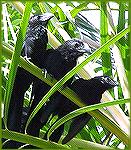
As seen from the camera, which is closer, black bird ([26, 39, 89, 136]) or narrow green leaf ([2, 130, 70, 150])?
narrow green leaf ([2, 130, 70, 150])

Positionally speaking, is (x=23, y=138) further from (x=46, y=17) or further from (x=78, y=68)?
(x=46, y=17)

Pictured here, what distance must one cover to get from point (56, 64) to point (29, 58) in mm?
65

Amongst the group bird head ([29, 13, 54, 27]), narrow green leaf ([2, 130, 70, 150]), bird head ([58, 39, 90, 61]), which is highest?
bird head ([29, 13, 54, 27])

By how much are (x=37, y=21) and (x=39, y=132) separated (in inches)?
10.6

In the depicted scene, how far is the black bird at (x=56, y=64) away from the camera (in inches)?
31.7

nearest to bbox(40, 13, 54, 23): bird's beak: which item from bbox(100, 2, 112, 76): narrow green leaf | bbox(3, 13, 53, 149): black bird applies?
bbox(3, 13, 53, 149): black bird

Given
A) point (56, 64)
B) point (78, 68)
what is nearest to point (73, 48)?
point (56, 64)

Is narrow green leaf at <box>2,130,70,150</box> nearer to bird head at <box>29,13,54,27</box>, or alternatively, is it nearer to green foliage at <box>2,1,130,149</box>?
green foliage at <box>2,1,130,149</box>

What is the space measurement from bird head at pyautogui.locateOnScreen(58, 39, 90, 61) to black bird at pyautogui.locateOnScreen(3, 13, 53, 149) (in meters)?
0.05

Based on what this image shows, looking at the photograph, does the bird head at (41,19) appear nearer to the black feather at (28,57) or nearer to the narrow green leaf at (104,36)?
the black feather at (28,57)

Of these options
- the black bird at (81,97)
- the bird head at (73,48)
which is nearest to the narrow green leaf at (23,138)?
the black bird at (81,97)

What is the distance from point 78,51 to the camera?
2.91 feet

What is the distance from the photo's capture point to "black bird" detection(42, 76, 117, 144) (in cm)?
79

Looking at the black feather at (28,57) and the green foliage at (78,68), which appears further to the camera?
the black feather at (28,57)
